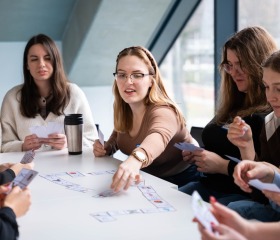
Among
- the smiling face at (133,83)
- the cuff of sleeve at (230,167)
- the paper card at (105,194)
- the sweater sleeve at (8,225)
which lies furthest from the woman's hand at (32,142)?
the sweater sleeve at (8,225)

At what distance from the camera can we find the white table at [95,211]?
5.01ft

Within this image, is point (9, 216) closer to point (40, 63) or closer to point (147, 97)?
point (147, 97)

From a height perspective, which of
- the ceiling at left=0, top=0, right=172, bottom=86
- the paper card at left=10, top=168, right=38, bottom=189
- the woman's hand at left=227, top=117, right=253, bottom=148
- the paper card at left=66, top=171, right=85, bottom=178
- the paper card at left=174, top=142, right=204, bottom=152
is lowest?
the paper card at left=66, top=171, right=85, bottom=178

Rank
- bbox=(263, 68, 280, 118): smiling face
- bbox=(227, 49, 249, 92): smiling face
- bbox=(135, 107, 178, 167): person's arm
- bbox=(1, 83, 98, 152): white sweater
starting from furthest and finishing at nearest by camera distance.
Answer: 1. bbox=(1, 83, 98, 152): white sweater
2. bbox=(227, 49, 249, 92): smiling face
3. bbox=(135, 107, 178, 167): person's arm
4. bbox=(263, 68, 280, 118): smiling face

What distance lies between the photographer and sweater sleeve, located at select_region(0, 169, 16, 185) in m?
2.01

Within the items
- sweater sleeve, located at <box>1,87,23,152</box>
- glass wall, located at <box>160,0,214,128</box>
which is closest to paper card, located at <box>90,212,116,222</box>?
sweater sleeve, located at <box>1,87,23,152</box>

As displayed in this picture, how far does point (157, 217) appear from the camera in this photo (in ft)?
5.43

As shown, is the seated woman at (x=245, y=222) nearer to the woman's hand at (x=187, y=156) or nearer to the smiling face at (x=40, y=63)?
the woman's hand at (x=187, y=156)

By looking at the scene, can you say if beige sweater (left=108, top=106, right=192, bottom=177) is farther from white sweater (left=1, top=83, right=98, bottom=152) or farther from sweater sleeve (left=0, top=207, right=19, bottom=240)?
sweater sleeve (left=0, top=207, right=19, bottom=240)

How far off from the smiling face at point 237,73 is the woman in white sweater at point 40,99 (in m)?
1.17

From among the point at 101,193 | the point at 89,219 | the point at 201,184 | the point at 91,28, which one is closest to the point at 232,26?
the point at 91,28

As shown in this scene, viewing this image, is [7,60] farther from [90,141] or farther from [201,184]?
[201,184]

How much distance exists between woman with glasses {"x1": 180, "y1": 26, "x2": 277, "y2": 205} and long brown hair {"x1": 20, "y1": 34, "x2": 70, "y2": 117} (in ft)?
3.57

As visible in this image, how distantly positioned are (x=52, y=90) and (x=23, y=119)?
0.28 meters
